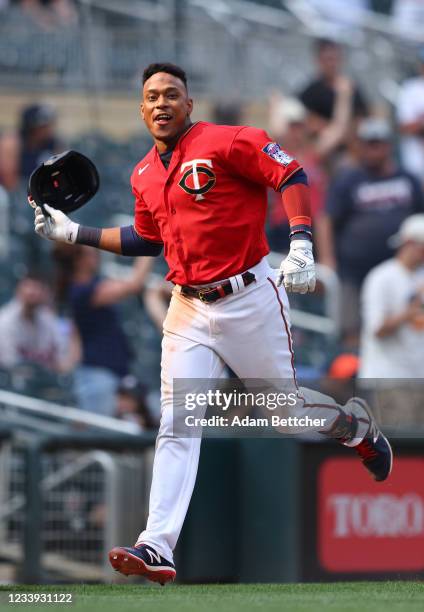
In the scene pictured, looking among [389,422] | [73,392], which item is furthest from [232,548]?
[73,392]

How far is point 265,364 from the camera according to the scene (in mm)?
4961

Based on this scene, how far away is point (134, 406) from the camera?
8719 mm

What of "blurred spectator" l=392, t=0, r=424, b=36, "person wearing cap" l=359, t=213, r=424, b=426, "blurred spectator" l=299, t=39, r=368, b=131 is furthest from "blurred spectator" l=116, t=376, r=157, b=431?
"blurred spectator" l=392, t=0, r=424, b=36

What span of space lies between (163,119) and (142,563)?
167cm

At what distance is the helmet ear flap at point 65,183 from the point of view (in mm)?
5305

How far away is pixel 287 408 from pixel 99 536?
2.91m

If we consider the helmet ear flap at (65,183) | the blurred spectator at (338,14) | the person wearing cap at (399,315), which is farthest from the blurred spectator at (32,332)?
the blurred spectator at (338,14)

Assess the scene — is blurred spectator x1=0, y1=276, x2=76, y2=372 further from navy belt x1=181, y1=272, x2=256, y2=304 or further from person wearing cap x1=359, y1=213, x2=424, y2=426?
navy belt x1=181, y1=272, x2=256, y2=304

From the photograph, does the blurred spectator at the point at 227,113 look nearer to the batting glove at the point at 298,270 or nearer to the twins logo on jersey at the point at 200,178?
the twins logo on jersey at the point at 200,178

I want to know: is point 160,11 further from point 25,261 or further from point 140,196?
point 140,196

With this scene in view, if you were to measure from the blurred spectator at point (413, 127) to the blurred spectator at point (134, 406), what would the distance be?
3.86 meters

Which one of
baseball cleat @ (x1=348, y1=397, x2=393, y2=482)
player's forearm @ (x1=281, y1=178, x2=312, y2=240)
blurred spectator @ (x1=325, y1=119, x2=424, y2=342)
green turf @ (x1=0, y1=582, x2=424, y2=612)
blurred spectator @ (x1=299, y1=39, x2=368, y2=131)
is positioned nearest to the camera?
green turf @ (x1=0, y1=582, x2=424, y2=612)

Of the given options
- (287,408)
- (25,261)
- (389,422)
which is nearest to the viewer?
(287,408)

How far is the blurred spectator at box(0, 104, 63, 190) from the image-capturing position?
1051 centimetres
